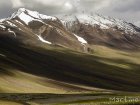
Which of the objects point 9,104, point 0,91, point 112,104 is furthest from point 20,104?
point 0,91

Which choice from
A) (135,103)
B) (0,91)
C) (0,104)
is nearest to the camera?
(135,103)

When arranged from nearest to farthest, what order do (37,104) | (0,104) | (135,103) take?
(135,103) → (0,104) → (37,104)

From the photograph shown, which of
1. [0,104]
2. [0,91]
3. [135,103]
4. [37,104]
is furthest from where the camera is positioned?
[0,91]

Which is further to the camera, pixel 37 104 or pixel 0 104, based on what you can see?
pixel 37 104

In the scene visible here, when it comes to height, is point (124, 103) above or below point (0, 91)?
below

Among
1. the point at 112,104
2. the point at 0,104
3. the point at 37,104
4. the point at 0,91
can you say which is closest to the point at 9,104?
the point at 0,104

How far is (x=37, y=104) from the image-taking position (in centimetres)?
11969

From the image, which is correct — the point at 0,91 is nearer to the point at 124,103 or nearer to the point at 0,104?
the point at 0,104

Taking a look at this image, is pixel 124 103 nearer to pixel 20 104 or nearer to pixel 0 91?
pixel 20 104

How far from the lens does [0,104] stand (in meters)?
111

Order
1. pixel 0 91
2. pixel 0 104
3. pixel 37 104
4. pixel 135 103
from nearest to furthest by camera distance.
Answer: pixel 135 103 → pixel 0 104 → pixel 37 104 → pixel 0 91

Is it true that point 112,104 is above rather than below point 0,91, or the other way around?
below

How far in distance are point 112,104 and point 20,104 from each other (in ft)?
93.4

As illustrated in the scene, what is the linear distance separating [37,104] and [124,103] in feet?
113
